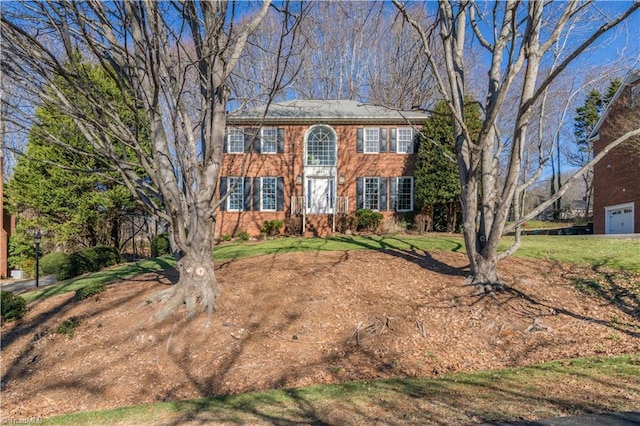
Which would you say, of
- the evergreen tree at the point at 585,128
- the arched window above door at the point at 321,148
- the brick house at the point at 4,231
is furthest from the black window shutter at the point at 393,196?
the evergreen tree at the point at 585,128

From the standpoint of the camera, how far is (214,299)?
7.53 metres

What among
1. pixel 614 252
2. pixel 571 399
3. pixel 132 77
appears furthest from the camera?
pixel 614 252

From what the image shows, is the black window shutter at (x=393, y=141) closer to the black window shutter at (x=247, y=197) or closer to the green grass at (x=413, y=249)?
the green grass at (x=413, y=249)

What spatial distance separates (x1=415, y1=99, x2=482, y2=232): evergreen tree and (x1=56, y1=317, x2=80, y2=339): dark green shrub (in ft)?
44.9

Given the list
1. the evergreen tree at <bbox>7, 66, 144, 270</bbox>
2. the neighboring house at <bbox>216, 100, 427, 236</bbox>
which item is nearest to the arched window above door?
the neighboring house at <bbox>216, 100, 427, 236</bbox>

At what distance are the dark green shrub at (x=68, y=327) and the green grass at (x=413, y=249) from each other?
2.49m

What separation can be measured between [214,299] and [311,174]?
40.3 feet

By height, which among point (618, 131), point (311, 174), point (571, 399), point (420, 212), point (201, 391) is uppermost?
point (618, 131)

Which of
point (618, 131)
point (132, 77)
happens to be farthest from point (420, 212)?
point (132, 77)

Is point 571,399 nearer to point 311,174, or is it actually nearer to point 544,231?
point 311,174

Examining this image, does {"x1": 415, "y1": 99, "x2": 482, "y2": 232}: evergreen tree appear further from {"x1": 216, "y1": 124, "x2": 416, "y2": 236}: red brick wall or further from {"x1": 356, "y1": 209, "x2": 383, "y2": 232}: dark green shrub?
{"x1": 356, "y1": 209, "x2": 383, "y2": 232}: dark green shrub

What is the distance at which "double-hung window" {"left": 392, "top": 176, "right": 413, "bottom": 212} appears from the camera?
62.0 ft

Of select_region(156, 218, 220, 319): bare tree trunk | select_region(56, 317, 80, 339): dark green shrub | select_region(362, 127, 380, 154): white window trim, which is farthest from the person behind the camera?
select_region(362, 127, 380, 154): white window trim

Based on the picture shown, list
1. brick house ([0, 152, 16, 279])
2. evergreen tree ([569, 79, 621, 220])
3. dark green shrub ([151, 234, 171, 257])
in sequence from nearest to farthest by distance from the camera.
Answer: dark green shrub ([151, 234, 171, 257])
brick house ([0, 152, 16, 279])
evergreen tree ([569, 79, 621, 220])
